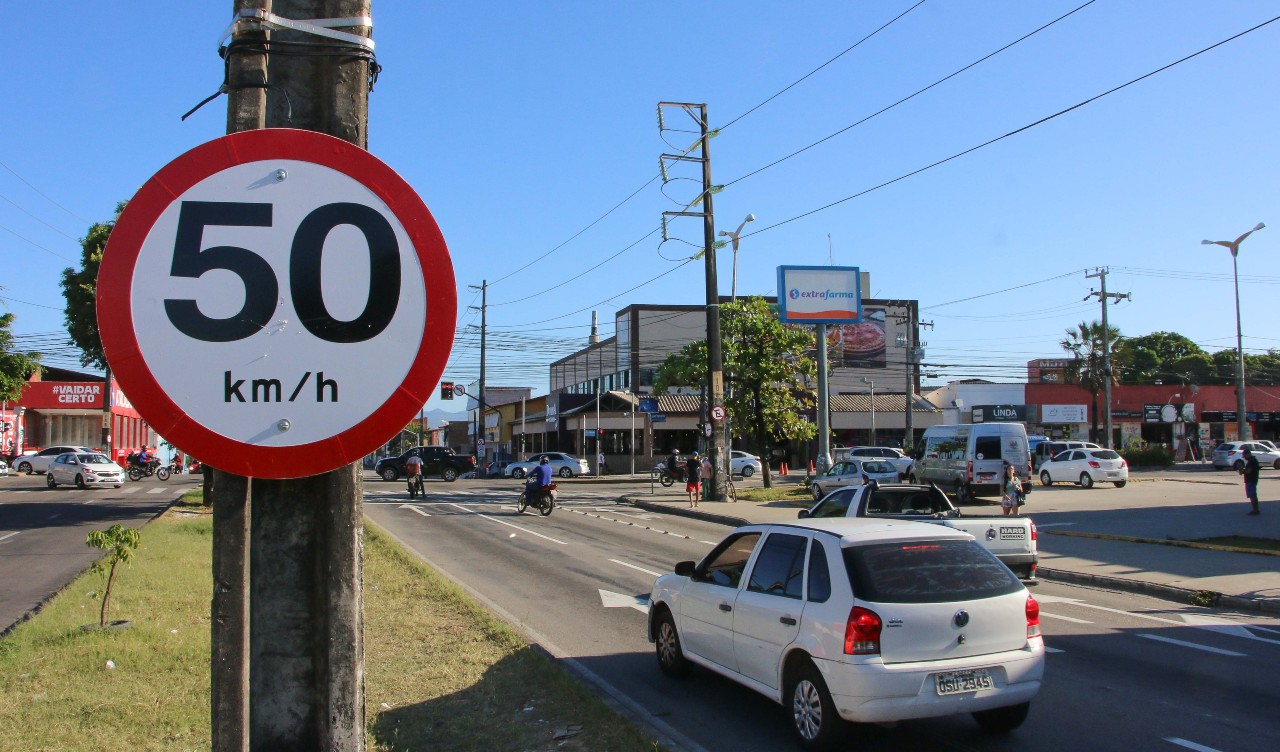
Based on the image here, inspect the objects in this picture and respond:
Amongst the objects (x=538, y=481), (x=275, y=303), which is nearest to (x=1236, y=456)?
(x=538, y=481)

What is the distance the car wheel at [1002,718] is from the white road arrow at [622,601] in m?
5.84

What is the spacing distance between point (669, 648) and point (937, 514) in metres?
6.97

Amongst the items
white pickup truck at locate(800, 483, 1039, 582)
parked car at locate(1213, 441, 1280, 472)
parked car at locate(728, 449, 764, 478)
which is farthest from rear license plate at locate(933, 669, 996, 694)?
parked car at locate(1213, 441, 1280, 472)

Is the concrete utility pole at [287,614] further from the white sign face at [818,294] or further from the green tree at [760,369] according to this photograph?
the white sign face at [818,294]

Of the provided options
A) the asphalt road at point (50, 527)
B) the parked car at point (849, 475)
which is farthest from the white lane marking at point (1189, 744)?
the parked car at point (849, 475)

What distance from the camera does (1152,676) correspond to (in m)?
8.98

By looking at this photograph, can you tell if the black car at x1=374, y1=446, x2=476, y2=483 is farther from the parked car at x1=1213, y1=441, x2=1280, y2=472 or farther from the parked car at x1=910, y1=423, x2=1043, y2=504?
the parked car at x1=1213, y1=441, x2=1280, y2=472

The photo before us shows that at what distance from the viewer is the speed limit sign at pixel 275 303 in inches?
86.2

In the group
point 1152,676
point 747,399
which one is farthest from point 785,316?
point 1152,676

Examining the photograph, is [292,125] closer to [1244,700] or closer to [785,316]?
[1244,700]

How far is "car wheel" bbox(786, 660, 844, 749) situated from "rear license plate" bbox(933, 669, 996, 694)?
29.0 inches

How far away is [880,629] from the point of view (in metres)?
6.55

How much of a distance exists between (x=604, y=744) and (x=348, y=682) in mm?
4513

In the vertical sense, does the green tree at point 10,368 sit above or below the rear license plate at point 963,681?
above
